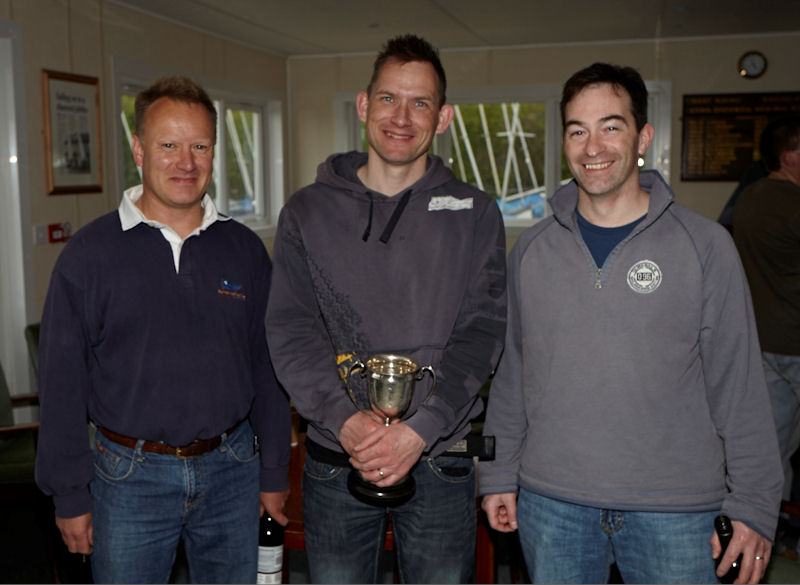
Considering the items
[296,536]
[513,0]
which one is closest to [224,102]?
[513,0]

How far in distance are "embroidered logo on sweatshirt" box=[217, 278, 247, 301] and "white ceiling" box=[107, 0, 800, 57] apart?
349 cm

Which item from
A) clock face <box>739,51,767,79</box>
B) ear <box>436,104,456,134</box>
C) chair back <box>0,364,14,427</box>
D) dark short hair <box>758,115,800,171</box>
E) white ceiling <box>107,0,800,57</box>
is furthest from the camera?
clock face <box>739,51,767,79</box>

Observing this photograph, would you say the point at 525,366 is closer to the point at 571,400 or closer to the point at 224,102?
the point at 571,400

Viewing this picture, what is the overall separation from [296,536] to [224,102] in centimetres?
477

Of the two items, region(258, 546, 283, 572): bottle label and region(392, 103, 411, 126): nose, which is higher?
region(392, 103, 411, 126): nose

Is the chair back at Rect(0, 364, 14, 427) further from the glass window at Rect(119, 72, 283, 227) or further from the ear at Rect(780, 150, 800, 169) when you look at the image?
the glass window at Rect(119, 72, 283, 227)

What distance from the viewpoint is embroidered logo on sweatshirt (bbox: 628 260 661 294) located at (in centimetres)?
149

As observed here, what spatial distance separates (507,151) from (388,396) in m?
5.52

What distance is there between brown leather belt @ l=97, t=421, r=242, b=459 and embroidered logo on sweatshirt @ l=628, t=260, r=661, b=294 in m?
Result: 0.90

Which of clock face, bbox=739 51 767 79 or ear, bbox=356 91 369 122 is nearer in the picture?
ear, bbox=356 91 369 122

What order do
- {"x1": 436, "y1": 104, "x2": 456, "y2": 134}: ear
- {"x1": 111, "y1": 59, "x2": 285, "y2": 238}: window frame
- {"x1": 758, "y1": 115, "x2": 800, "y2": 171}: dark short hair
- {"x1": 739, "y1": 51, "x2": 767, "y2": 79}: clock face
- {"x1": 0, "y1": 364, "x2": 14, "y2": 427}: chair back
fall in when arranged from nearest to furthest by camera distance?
1. {"x1": 436, "y1": 104, "x2": 456, "y2": 134}: ear
2. {"x1": 758, "y1": 115, "x2": 800, "y2": 171}: dark short hair
3. {"x1": 0, "y1": 364, "x2": 14, "y2": 427}: chair back
4. {"x1": 739, "y1": 51, "x2": 767, "y2": 79}: clock face
5. {"x1": 111, "y1": 59, "x2": 285, "y2": 238}: window frame

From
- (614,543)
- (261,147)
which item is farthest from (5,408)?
(261,147)

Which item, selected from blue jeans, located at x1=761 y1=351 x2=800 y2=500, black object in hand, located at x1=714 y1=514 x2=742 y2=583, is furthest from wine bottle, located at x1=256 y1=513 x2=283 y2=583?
blue jeans, located at x1=761 y1=351 x2=800 y2=500

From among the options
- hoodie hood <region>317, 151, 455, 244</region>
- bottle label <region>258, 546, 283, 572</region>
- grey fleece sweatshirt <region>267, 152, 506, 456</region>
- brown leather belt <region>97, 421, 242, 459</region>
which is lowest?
bottle label <region>258, 546, 283, 572</region>
